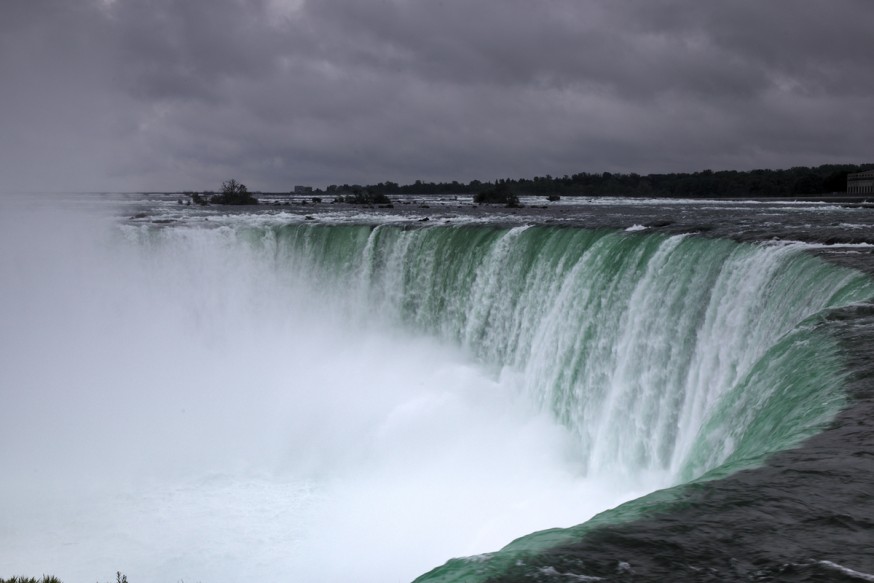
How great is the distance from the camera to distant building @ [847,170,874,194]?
45.5m

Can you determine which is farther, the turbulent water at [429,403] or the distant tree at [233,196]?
the distant tree at [233,196]

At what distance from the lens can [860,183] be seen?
47688 mm

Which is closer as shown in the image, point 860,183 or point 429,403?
point 429,403

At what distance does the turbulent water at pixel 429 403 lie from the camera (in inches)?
184

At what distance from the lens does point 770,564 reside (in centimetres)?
381

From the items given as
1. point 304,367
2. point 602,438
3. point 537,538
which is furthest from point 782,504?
point 304,367

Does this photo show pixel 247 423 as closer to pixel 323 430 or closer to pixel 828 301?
pixel 323 430

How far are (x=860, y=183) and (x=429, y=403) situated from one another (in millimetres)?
40574

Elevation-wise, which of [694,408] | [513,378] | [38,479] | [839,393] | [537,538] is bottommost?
[38,479]

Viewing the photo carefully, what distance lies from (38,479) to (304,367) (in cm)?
820

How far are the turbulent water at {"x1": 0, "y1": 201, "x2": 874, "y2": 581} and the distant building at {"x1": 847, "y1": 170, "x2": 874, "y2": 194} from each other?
33.2 m

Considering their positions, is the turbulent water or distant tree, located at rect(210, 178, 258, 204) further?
distant tree, located at rect(210, 178, 258, 204)

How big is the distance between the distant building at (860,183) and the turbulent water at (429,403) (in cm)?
3320

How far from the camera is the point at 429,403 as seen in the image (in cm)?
1759
